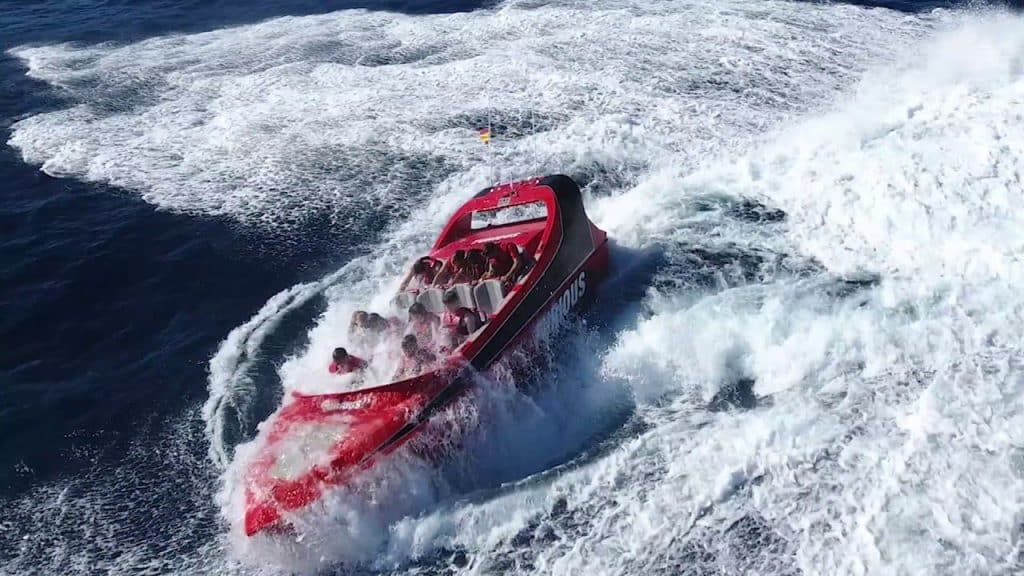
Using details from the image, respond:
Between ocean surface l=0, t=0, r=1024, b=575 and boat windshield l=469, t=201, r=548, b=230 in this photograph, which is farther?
boat windshield l=469, t=201, r=548, b=230

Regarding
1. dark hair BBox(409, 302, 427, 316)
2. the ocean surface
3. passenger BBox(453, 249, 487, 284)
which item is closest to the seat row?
passenger BBox(453, 249, 487, 284)

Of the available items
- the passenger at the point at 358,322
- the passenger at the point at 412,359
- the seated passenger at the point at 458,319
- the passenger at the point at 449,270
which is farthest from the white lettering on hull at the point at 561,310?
the passenger at the point at 358,322

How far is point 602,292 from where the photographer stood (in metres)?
12.5

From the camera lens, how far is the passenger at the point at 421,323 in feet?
35.0

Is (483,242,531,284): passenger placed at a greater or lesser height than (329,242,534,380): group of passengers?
greater

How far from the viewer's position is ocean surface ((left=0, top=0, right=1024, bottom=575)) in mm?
8523

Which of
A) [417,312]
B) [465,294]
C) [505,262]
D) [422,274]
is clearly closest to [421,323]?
[417,312]

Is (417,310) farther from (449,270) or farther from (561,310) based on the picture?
(561,310)

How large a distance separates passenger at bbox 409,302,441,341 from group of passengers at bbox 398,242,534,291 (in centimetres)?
97

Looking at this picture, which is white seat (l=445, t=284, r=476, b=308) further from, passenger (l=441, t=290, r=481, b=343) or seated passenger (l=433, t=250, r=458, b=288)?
passenger (l=441, t=290, r=481, b=343)

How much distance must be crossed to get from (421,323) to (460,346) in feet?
2.83

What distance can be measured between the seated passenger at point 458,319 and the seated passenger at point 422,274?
117 cm

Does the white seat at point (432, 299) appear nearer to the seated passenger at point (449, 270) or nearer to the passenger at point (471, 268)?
the seated passenger at point (449, 270)

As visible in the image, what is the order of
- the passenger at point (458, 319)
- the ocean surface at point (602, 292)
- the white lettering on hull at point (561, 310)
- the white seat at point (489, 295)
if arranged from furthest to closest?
1. the white seat at point (489, 295)
2. the white lettering on hull at point (561, 310)
3. the passenger at point (458, 319)
4. the ocean surface at point (602, 292)
